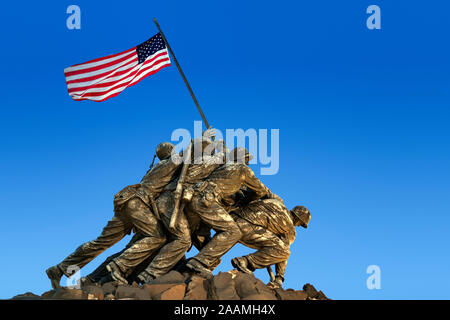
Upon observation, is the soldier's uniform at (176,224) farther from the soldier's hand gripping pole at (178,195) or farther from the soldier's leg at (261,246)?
the soldier's leg at (261,246)

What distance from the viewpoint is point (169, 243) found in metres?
11.4

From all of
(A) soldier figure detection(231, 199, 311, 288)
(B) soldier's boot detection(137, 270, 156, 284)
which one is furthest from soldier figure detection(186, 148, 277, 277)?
(B) soldier's boot detection(137, 270, 156, 284)

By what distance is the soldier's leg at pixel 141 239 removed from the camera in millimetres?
11289

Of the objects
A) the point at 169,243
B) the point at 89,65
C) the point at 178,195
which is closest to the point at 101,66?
the point at 89,65

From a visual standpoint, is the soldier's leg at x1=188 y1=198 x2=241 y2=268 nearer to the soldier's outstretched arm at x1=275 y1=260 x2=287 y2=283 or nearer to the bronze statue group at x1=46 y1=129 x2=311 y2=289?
the bronze statue group at x1=46 y1=129 x2=311 y2=289

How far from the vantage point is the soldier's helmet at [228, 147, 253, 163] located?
40.4ft

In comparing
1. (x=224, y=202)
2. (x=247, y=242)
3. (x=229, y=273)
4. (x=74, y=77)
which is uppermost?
(x=74, y=77)

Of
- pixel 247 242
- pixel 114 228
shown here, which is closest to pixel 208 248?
pixel 247 242

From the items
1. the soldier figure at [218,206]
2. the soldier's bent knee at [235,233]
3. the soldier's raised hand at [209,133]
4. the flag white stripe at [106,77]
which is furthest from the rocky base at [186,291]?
the flag white stripe at [106,77]

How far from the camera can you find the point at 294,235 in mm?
12266

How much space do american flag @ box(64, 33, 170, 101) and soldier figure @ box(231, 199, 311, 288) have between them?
4099 millimetres

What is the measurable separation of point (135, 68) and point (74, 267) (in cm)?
488

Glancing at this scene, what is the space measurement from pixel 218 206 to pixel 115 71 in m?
4.21
